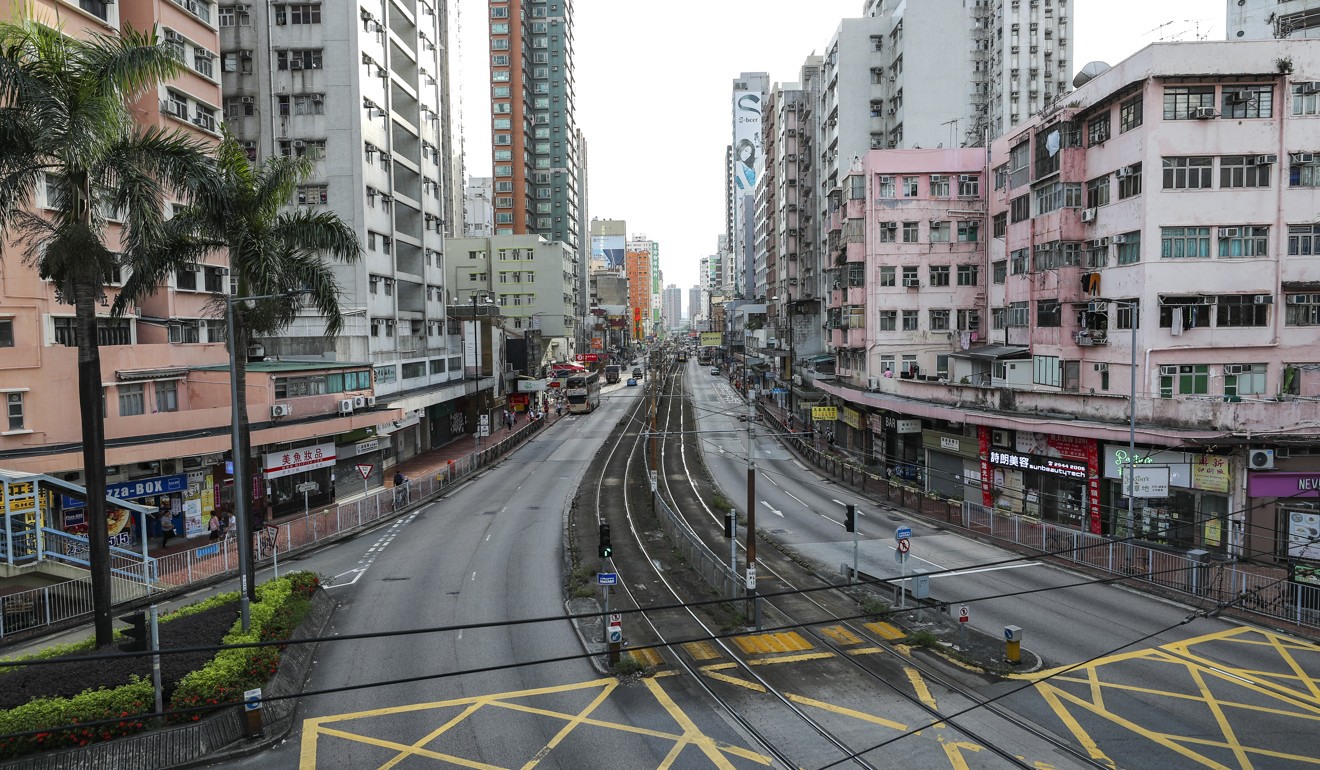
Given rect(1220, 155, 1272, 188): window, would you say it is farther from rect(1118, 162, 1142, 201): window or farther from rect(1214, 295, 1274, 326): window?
rect(1214, 295, 1274, 326): window

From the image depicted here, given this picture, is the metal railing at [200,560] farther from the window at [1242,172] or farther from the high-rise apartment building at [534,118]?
the high-rise apartment building at [534,118]

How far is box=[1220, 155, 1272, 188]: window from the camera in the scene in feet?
104

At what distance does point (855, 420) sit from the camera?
191ft

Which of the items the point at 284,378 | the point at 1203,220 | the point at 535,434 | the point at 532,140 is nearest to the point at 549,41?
the point at 532,140

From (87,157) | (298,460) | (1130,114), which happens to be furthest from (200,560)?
(1130,114)

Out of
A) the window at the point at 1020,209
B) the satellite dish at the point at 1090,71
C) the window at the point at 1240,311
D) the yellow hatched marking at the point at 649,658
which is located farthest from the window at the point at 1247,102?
the yellow hatched marking at the point at 649,658

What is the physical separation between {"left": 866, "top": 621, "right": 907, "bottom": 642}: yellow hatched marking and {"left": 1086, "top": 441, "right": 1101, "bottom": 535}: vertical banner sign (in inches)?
596

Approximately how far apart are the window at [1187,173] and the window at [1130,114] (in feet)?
7.29

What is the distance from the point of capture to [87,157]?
18.0m

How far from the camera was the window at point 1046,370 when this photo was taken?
38.3m

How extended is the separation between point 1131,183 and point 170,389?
43.9 meters

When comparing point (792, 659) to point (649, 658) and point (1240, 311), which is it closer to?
point (649, 658)

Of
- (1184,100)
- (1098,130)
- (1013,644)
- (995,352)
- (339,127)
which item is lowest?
(1013,644)

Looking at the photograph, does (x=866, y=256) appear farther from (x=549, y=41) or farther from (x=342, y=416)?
(x=549, y=41)
